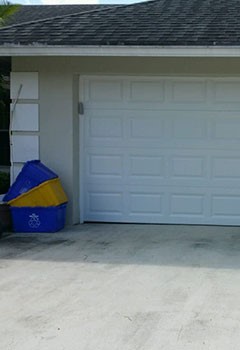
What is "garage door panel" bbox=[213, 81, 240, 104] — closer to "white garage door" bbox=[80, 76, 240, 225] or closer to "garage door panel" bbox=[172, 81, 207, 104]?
"white garage door" bbox=[80, 76, 240, 225]

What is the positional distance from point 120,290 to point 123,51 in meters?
4.17

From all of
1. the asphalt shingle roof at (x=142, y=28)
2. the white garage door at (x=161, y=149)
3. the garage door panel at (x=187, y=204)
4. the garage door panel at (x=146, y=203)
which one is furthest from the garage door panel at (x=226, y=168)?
the asphalt shingle roof at (x=142, y=28)

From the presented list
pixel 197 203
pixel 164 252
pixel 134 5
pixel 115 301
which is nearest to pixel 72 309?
pixel 115 301

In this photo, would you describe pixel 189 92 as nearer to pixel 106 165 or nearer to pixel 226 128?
pixel 226 128

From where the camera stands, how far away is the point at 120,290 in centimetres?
597

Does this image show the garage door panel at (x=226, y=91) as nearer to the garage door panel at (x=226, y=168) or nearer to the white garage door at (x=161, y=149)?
the white garage door at (x=161, y=149)

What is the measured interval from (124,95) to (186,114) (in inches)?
43.2

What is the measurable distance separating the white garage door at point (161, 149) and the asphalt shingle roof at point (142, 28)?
0.83m

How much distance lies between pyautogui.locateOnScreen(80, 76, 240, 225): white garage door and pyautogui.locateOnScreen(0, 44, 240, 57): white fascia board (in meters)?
0.98

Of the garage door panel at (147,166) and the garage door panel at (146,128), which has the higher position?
the garage door panel at (146,128)

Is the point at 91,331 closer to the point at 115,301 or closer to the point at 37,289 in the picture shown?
the point at 115,301

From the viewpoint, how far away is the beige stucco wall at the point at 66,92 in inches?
378

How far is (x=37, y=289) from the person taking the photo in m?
6.04

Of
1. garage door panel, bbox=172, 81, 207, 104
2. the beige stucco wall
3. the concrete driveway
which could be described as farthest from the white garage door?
the concrete driveway
